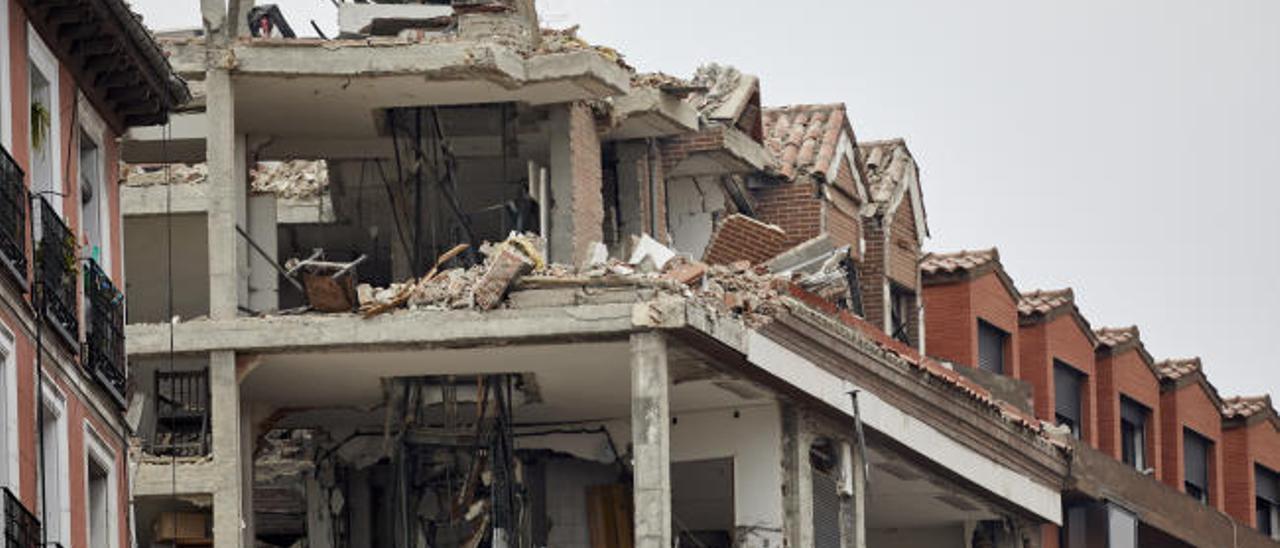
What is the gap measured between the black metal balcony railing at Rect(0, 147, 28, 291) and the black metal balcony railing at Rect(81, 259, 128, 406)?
333cm

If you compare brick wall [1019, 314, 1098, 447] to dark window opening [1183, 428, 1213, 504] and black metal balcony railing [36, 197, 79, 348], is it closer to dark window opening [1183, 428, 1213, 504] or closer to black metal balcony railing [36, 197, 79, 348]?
dark window opening [1183, 428, 1213, 504]

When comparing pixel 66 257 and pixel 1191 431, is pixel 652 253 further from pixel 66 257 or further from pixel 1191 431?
pixel 1191 431

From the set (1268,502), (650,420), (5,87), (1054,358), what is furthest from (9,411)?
(1268,502)

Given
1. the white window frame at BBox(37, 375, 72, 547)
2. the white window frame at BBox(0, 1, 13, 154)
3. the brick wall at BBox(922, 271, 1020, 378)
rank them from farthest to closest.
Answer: the brick wall at BBox(922, 271, 1020, 378) < the white window frame at BBox(37, 375, 72, 547) < the white window frame at BBox(0, 1, 13, 154)

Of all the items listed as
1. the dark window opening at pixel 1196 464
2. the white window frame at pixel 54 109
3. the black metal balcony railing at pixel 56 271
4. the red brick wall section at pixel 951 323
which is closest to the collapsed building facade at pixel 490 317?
the red brick wall section at pixel 951 323

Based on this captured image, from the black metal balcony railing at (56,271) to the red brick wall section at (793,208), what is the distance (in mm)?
30610

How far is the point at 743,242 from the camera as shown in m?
76.0

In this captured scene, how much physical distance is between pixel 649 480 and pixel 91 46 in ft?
59.8

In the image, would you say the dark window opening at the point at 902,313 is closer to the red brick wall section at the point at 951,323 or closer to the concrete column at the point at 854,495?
the red brick wall section at the point at 951,323

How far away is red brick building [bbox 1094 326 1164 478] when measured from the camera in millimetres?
90188

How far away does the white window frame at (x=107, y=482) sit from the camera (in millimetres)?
52625

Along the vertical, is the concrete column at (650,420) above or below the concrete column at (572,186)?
below

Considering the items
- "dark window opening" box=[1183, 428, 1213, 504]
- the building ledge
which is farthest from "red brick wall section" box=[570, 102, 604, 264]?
"dark window opening" box=[1183, 428, 1213, 504]

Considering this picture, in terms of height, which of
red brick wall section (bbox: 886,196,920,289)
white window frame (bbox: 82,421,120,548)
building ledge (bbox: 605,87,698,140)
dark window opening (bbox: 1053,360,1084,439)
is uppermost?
building ledge (bbox: 605,87,698,140)
